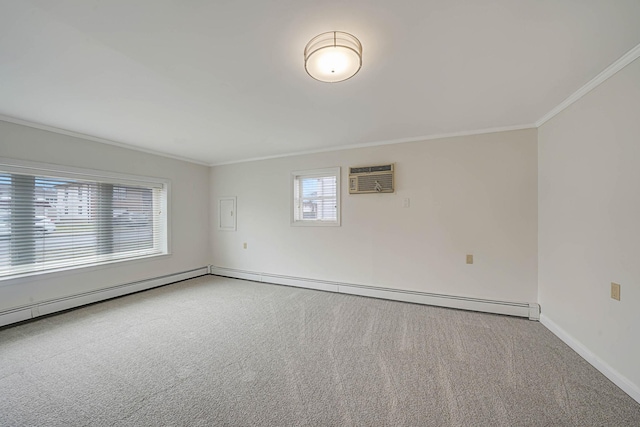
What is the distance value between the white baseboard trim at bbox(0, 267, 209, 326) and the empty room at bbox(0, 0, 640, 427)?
24mm

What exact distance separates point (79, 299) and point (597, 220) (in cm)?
587

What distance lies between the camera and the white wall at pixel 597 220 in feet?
5.75

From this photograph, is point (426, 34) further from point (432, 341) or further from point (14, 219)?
point (14, 219)

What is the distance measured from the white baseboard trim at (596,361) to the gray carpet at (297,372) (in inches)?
1.9

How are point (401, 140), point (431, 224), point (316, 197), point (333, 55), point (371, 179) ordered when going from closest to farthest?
point (333, 55), point (431, 224), point (401, 140), point (371, 179), point (316, 197)

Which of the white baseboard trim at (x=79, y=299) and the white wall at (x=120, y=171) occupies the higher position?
the white wall at (x=120, y=171)

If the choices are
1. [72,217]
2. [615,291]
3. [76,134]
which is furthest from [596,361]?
[76,134]

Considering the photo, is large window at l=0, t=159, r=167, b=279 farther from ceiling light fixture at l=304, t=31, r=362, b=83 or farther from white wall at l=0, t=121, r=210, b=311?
ceiling light fixture at l=304, t=31, r=362, b=83

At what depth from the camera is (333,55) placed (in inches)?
61.0

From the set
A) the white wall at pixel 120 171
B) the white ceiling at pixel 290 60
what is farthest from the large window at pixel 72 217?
the white ceiling at pixel 290 60

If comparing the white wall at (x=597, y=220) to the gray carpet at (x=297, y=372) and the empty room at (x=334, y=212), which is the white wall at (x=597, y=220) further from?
the gray carpet at (x=297, y=372)

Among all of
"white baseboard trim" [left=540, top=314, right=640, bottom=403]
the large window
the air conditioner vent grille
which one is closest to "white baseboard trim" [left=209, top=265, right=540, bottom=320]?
"white baseboard trim" [left=540, top=314, right=640, bottom=403]

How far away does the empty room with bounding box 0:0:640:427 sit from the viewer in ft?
4.98

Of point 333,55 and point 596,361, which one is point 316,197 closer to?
point 333,55
